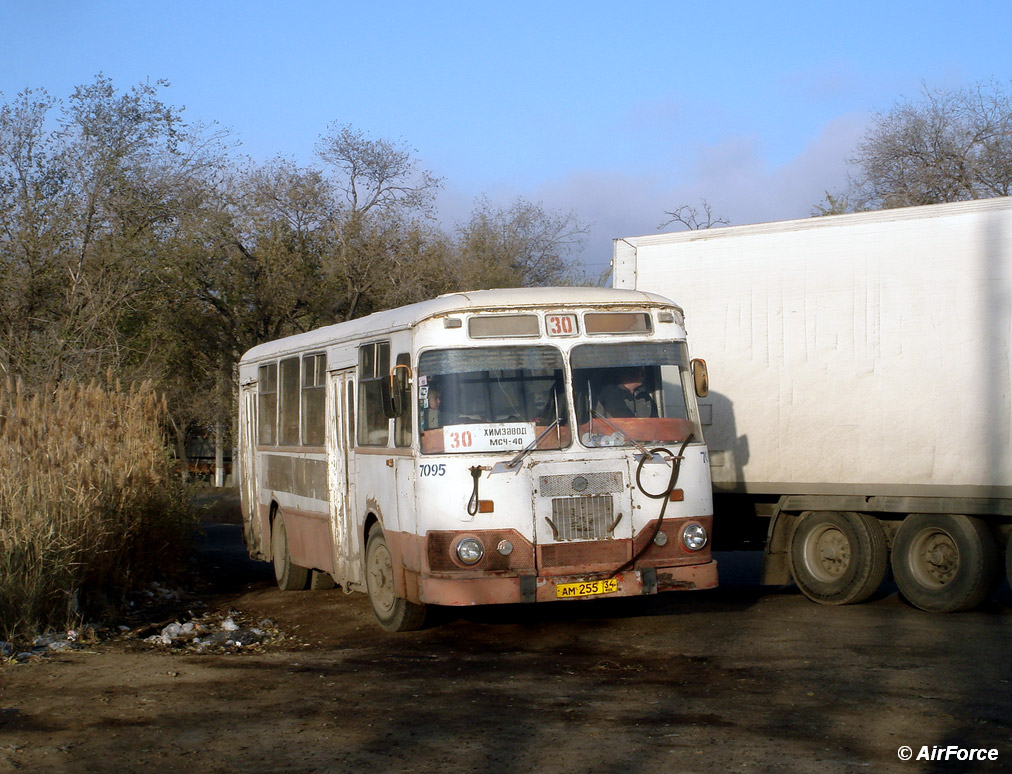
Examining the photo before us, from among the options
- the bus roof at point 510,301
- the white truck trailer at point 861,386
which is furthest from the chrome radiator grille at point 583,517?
the white truck trailer at point 861,386

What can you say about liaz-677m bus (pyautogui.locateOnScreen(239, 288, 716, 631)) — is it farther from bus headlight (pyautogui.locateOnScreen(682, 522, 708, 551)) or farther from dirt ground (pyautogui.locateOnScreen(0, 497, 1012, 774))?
dirt ground (pyautogui.locateOnScreen(0, 497, 1012, 774))

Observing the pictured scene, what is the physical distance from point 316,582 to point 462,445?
17.8 feet

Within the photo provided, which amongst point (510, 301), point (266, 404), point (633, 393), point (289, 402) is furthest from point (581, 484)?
point (266, 404)

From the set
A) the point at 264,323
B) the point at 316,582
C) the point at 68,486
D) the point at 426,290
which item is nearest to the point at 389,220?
the point at 426,290

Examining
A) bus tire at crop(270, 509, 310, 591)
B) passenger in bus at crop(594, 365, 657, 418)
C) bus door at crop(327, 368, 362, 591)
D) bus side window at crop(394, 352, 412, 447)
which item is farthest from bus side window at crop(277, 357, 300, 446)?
passenger in bus at crop(594, 365, 657, 418)

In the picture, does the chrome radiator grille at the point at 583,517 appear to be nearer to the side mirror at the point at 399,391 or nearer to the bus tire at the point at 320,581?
the side mirror at the point at 399,391

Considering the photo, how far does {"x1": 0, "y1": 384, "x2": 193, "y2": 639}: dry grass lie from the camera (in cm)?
1014

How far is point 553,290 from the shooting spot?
33.0ft

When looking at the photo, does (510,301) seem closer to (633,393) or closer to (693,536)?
(633,393)

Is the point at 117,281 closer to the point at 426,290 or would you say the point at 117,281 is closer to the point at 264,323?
the point at 264,323

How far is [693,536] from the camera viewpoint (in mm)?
9789

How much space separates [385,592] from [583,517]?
2.12 meters

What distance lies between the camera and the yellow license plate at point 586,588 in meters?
9.34

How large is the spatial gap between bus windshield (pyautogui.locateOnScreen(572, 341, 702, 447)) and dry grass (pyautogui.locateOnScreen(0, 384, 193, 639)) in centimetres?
446
